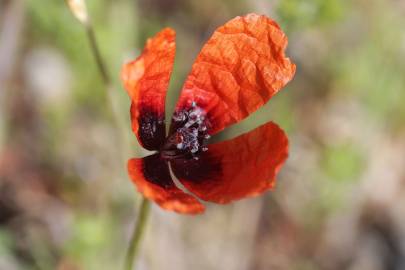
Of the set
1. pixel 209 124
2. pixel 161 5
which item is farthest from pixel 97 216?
pixel 161 5

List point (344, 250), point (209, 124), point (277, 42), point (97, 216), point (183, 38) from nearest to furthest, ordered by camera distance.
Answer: point (277, 42), point (209, 124), point (97, 216), point (344, 250), point (183, 38)

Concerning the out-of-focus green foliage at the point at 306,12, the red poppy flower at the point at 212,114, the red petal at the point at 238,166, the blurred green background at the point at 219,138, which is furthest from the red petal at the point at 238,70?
the blurred green background at the point at 219,138

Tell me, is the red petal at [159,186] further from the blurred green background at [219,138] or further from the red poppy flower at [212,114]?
the blurred green background at [219,138]

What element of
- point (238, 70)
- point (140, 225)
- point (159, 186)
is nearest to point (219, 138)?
point (238, 70)

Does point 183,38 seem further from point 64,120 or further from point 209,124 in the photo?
point 209,124

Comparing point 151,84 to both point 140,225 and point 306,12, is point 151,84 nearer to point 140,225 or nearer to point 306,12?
point 140,225
